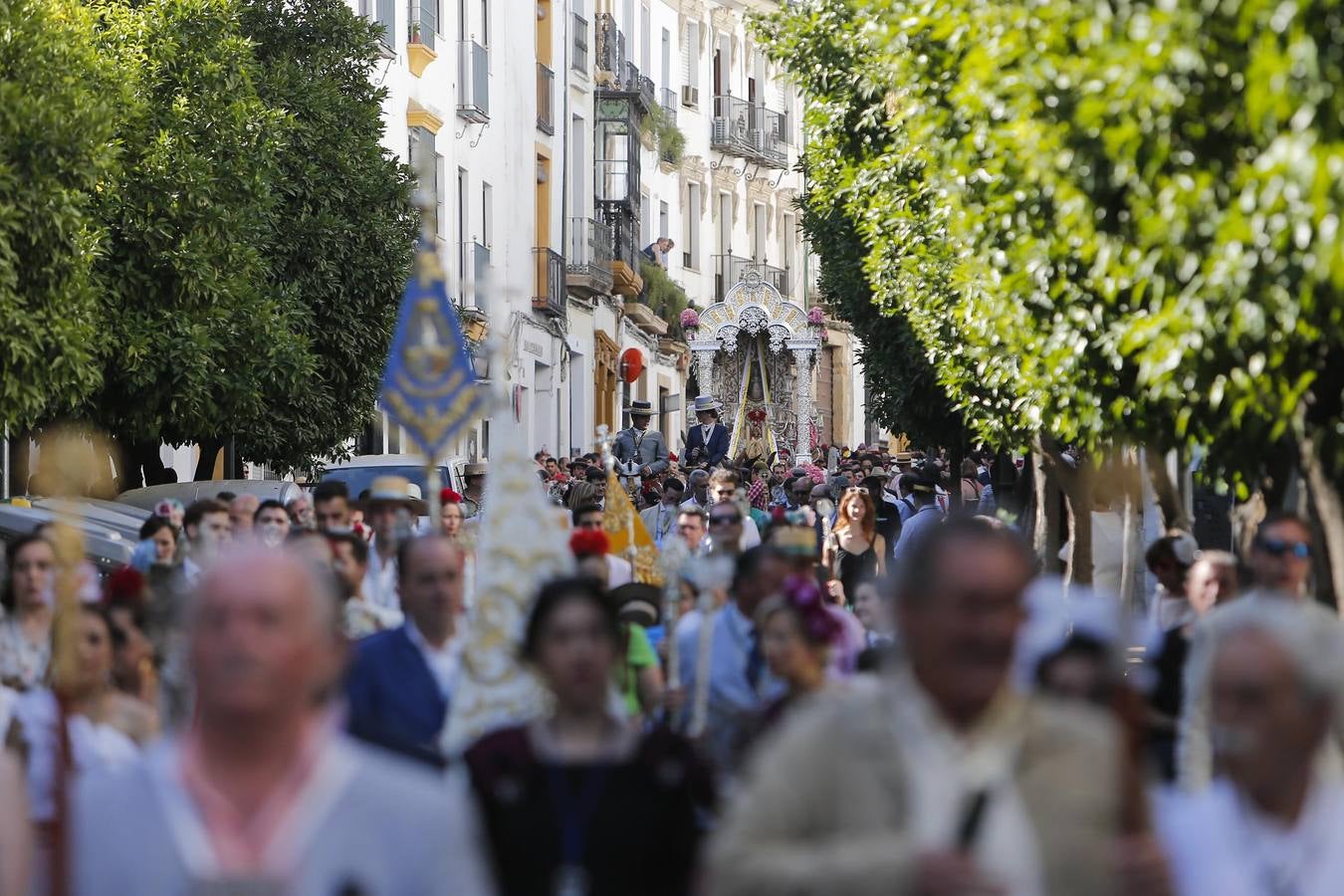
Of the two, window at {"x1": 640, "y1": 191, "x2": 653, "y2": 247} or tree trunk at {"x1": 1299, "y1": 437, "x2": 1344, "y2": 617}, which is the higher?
window at {"x1": 640, "y1": 191, "x2": 653, "y2": 247}

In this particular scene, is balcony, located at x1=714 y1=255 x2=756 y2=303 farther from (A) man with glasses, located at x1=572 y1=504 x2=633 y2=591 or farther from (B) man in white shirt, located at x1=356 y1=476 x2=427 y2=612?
(B) man in white shirt, located at x1=356 y1=476 x2=427 y2=612

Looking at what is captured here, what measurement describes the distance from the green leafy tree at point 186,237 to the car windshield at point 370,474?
5.29 feet

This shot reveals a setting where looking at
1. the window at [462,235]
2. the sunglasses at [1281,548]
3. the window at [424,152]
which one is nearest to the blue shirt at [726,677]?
the sunglasses at [1281,548]

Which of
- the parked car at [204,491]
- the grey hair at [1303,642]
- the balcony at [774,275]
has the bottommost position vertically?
the grey hair at [1303,642]

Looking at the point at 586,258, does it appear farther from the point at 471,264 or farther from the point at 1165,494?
the point at 1165,494

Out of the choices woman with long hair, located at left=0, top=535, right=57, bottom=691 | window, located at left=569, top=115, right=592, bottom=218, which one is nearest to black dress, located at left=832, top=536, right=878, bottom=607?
woman with long hair, located at left=0, top=535, right=57, bottom=691

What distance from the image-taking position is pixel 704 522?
52.7 feet

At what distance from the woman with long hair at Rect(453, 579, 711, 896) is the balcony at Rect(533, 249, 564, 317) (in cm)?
3962

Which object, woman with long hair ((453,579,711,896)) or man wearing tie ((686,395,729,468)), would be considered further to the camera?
man wearing tie ((686,395,729,468))

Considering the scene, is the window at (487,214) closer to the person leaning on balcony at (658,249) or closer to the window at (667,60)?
the person leaning on balcony at (658,249)

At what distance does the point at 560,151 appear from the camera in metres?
47.8

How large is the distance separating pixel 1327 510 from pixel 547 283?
34391mm

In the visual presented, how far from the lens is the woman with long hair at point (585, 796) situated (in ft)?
17.5

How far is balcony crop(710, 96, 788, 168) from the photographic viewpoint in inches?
2584
